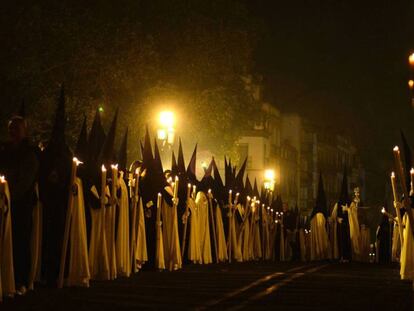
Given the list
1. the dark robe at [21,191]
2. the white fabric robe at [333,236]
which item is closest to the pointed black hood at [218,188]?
the white fabric robe at [333,236]

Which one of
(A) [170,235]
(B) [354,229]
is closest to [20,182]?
(A) [170,235]

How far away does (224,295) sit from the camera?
10906 mm

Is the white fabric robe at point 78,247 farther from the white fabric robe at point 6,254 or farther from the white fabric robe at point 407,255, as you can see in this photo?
the white fabric robe at point 407,255

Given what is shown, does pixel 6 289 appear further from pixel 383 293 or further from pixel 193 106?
pixel 193 106

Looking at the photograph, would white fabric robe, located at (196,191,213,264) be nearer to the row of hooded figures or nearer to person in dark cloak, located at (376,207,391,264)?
the row of hooded figures

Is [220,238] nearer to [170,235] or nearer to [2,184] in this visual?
[170,235]

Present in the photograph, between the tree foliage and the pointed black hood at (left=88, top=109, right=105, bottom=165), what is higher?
the tree foliage

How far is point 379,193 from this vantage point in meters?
121

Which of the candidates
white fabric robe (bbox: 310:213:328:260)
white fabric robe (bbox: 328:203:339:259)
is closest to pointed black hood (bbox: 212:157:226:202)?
white fabric robe (bbox: 328:203:339:259)

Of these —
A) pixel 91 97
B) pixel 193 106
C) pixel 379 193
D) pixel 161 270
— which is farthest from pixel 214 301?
pixel 379 193

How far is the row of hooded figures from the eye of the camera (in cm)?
1120

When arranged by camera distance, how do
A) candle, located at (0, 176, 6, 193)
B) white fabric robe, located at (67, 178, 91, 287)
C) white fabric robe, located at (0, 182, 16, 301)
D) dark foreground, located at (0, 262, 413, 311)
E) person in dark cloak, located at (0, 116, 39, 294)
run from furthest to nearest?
white fabric robe, located at (67, 178, 91, 287)
person in dark cloak, located at (0, 116, 39, 294)
white fabric robe, located at (0, 182, 16, 301)
candle, located at (0, 176, 6, 193)
dark foreground, located at (0, 262, 413, 311)

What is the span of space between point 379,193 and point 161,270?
347 feet

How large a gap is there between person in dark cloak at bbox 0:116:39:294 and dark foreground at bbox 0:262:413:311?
39 cm
